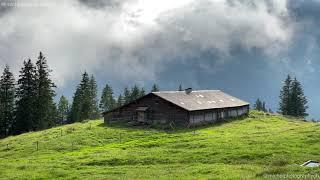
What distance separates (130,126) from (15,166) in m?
33.3

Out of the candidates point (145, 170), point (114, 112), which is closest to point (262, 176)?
point (145, 170)

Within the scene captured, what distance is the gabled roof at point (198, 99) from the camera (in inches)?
3120

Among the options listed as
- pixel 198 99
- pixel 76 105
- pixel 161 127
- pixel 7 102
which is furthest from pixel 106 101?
pixel 161 127

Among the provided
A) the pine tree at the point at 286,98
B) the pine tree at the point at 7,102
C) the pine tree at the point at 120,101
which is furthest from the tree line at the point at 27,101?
the pine tree at the point at 286,98

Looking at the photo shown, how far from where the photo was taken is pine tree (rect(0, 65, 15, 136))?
9525 cm

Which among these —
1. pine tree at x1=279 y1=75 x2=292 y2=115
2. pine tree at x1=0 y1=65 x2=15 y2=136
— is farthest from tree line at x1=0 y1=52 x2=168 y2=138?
pine tree at x1=279 y1=75 x2=292 y2=115

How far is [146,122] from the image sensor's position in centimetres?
7900

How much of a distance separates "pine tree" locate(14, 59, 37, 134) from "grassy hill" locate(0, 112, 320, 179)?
23054 millimetres

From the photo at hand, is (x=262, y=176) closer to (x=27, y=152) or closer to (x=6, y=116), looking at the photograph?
(x=27, y=152)

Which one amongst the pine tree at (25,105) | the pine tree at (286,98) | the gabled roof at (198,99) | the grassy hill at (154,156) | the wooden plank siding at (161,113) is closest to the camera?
the grassy hill at (154,156)

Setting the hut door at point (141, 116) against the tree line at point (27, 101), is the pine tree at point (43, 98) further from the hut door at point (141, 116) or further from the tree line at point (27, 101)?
the hut door at point (141, 116)

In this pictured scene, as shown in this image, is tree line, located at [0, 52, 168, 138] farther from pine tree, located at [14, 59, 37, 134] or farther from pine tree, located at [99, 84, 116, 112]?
pine tree, located at [99, 84, 116, 112]

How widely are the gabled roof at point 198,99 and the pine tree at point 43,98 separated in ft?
86.8

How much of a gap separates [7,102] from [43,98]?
891cm
